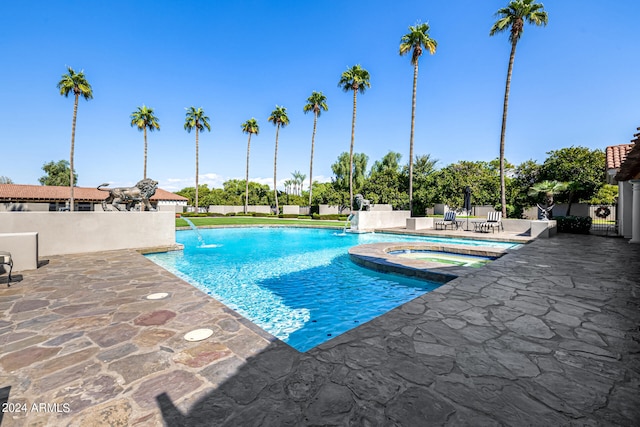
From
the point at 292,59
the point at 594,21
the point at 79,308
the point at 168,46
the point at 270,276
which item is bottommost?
the point at 270,276

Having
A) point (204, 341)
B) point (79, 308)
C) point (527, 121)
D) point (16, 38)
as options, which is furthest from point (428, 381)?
point (527, 121)

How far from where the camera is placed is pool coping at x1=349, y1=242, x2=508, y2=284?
5704 millimetres

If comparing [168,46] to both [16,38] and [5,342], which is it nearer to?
[16,38]

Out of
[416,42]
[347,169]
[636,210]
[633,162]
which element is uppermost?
[416,42]

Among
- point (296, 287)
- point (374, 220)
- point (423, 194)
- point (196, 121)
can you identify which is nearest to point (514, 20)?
point (374, 220)

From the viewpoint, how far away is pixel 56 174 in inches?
1944

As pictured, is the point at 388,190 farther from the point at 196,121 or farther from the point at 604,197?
the point at 196,121

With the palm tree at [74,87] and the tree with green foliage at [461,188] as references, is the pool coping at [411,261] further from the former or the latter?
the palm tree at [74,87]

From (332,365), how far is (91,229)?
9.16 m

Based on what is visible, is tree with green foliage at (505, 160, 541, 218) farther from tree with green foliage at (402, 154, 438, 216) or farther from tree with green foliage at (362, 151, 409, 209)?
tree with green foliage at (362, 151, 409, 209)

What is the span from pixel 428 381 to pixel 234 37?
1855 centimetres

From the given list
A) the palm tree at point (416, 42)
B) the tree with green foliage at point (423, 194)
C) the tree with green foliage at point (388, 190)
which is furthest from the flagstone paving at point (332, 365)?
the tree with green foliage at point (388, 190)

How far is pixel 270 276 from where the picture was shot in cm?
690

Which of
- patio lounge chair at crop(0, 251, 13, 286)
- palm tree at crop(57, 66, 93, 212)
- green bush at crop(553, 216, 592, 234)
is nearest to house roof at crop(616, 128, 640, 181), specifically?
green bush at crop(553, 216, 592, 234)
